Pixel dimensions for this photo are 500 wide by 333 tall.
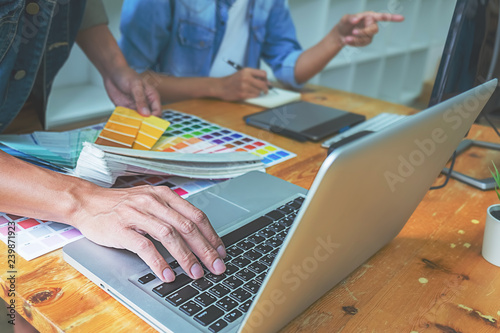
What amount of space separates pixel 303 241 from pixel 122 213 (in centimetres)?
28

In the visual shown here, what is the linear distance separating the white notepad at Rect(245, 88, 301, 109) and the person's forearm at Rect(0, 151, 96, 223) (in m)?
0.70

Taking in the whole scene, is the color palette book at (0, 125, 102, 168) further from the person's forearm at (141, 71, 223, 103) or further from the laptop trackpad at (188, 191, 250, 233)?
the person's forearm at (141, 71, 223, 103)

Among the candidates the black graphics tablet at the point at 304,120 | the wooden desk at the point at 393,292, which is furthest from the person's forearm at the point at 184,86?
the wooden desk at the point at 393,292

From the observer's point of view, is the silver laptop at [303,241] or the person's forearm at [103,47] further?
the person's forearm at [103,47]

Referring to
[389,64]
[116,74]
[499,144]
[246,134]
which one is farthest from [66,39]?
[389,64]

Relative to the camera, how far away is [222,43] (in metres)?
1.75

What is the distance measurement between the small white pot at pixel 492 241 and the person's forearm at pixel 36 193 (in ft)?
1.80

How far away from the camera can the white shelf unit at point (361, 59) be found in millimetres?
1826

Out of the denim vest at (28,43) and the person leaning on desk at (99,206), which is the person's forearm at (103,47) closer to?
the denim vest at (28,43)

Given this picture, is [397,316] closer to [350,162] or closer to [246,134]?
[350,162]

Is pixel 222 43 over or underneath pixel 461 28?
underneath

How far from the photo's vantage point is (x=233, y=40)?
5.84 ft

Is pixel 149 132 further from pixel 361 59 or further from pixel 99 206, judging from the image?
pixel 361 59

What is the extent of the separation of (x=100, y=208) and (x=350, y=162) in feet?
1.20
